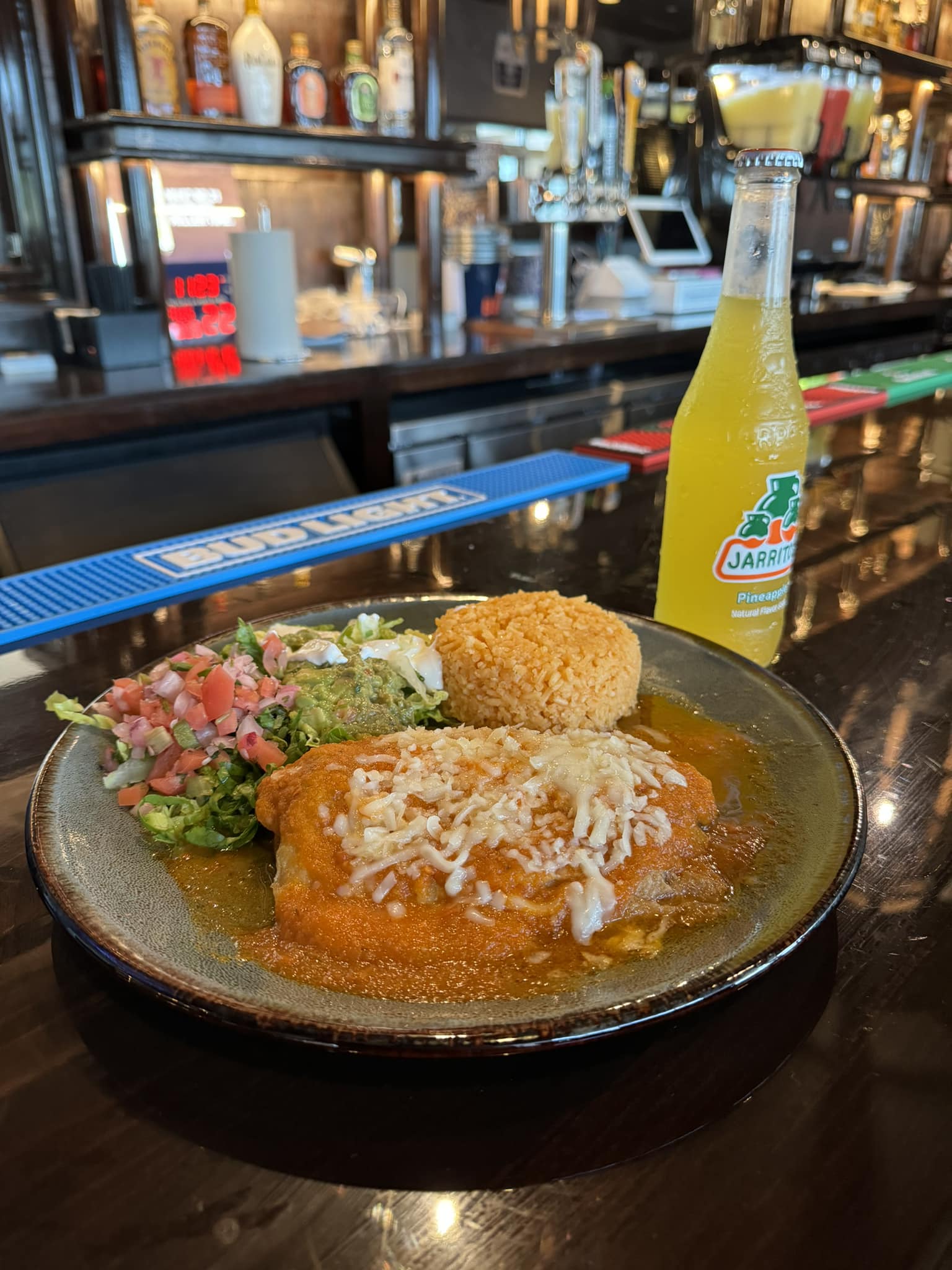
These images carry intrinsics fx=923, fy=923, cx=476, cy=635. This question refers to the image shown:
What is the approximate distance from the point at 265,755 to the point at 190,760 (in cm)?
6

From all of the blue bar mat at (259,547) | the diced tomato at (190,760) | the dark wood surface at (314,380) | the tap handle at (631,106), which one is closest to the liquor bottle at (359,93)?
the dark wood surface at (314,380)

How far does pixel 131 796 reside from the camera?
72 centimetres

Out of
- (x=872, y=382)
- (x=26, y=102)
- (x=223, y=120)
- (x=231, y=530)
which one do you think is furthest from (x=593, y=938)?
(x=26, y=102)

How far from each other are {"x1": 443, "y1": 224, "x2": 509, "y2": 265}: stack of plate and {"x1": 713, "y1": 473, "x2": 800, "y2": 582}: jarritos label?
139 inches

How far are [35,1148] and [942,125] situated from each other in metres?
8.10

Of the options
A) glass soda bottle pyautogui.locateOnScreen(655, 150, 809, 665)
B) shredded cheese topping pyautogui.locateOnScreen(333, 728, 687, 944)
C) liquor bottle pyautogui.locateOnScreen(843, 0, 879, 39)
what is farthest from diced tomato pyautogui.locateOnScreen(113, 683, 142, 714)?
liquor bottle pyautogui.locateOnScreen(843, 0, 879, 39)

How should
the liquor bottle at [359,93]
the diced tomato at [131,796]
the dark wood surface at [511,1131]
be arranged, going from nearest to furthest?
the dark wood surface at [511,1131], the diced tomato at [131,796], the liquor bottle at [359,93]

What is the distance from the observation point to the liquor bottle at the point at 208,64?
3092 mm

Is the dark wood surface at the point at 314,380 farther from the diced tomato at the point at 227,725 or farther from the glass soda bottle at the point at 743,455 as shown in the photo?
the diced tomato at the point at 227,725

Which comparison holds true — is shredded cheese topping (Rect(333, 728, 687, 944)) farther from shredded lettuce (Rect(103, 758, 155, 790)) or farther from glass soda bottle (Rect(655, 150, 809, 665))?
glass soda bottle (Rect(655, 150, 809, 665))

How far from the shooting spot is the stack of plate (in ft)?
13.4

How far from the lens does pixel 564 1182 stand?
470mm

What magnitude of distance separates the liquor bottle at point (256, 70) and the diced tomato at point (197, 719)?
292 centimetres

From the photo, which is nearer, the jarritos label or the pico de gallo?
the pico de gallo
